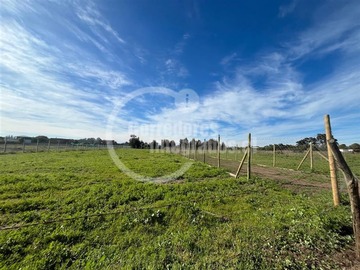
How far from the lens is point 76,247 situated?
9.91 feet

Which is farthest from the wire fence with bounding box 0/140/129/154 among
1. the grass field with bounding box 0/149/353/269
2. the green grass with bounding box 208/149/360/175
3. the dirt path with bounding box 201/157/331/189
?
the dirt path with bounding box 201/157/331/189

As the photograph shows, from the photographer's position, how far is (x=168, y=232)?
349 centimetres

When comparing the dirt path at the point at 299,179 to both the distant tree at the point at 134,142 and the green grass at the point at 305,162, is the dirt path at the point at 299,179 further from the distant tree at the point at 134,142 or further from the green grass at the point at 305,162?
the distant tree at the point at 134,142

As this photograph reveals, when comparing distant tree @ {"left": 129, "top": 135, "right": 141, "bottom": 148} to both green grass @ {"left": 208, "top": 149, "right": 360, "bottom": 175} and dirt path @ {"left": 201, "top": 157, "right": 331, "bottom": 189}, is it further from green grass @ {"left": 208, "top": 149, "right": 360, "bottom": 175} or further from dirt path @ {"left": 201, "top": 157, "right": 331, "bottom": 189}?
dirt path @ {"left": 201, "top": 157, "right": 331, "bottom": 189}

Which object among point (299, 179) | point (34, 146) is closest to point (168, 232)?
point (299, 179)

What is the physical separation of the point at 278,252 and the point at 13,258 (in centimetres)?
426

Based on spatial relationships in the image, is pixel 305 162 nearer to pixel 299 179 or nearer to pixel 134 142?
pixel 299 179

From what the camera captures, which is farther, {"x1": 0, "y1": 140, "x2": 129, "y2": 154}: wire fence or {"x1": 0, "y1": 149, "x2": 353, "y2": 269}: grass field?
{"x1": 0, "y1": 140, "x2": 129, "y2": 154}: wire fence

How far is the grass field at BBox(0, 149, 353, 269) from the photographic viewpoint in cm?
259

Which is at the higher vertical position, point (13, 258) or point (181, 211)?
point (181, 211)

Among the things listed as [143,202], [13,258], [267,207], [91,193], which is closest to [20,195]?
[91,193]

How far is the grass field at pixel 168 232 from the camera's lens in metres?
2.59

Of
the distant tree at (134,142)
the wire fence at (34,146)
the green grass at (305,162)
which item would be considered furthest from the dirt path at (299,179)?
the distant tree at (134,142)

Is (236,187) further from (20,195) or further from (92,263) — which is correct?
(20,195)
